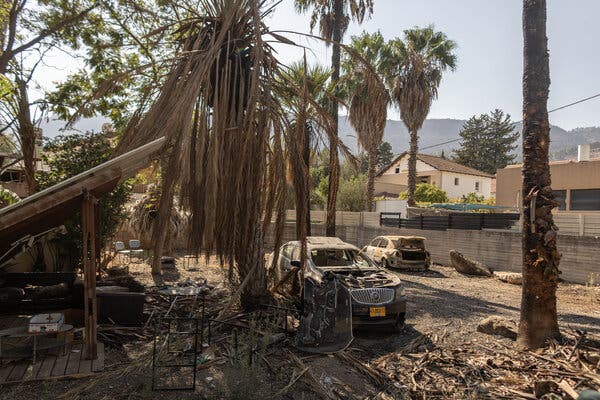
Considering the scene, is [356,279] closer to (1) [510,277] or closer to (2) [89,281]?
(2) [89,281]

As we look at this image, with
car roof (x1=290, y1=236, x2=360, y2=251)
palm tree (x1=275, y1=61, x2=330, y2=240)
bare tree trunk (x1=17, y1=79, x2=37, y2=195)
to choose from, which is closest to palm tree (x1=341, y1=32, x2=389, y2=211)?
car roof (x1=290, y1=236, x2=360, y2=251)

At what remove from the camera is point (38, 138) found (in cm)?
1203

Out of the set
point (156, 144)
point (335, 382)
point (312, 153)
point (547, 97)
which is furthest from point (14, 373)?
point (547, 97)

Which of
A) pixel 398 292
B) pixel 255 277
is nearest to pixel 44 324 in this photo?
pixel 255 277

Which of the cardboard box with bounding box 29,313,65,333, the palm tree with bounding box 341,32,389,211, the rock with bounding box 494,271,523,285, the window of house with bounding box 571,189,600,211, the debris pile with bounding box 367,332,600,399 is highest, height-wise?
the palm tree with bounding box 341,32,389,211

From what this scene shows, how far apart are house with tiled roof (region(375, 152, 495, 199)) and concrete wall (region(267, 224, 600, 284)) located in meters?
21.3

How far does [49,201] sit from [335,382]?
4108mm

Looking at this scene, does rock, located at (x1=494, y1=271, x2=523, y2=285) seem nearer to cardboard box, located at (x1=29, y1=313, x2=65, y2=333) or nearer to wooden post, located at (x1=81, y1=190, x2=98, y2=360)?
wooden post, located at (x1=81, y1=190, x2=98, y2=360)

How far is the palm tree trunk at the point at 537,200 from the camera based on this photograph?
627 centimetres

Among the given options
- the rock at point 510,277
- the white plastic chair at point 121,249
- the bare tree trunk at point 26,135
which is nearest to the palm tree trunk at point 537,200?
the rock at point 510,277

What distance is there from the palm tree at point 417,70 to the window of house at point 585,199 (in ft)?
29.4

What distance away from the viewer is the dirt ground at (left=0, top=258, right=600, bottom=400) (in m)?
4.54

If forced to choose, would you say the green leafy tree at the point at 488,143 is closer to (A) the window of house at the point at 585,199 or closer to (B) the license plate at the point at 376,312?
(A) the window of house at the point at 585,199

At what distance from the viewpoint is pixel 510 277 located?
14094 mm
